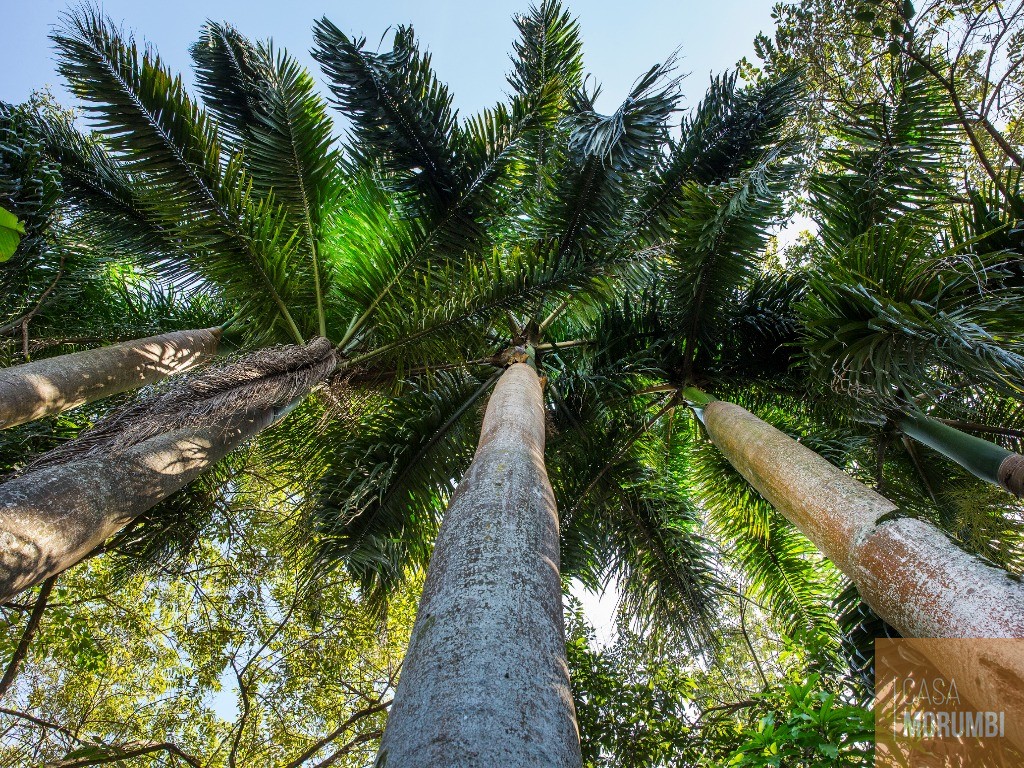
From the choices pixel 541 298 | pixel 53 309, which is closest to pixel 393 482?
pixel 541 298

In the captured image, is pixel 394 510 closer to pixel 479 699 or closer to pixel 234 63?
pixel 479 699

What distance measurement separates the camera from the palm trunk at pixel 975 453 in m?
2.84

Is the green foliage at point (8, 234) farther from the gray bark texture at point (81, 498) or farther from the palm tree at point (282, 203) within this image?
the palm tree at point (282, 203)

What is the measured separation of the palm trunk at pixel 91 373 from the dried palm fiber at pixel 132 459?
90cm

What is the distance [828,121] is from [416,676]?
23.9 feet

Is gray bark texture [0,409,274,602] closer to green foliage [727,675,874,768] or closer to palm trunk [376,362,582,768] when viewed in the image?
palm trunk [376,362,582,768]

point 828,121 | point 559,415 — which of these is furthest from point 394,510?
point 828,121

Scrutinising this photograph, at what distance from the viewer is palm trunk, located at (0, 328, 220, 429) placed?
366 centimetres

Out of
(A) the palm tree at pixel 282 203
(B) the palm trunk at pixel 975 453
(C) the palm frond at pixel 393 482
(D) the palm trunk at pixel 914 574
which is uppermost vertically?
(A) the palm tree at pixel 282 203

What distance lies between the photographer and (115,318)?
6102 mm

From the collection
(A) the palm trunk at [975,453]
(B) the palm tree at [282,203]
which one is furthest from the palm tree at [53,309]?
(A) the palm trunk at [975,453]

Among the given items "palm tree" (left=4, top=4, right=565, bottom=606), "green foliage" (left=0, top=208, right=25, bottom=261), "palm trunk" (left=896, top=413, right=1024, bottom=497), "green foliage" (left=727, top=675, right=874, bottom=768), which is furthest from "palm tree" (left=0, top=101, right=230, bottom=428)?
"palm trunk" (left=896, top=413, right=1024, bottom=497)

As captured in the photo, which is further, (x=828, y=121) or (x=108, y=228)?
(x=828, y=121)

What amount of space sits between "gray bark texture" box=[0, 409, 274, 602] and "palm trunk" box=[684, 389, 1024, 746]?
3.45 metres
